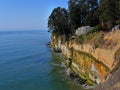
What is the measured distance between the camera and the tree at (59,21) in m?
67.2

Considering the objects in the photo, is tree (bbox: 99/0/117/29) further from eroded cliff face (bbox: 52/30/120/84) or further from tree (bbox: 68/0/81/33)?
tree (bbox: 68/0/81/33)

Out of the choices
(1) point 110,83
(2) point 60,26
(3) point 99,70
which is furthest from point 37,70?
(1) point 110,83

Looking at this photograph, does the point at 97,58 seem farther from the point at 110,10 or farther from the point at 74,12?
the point at 74,12

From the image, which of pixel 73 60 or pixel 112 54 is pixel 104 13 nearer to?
pixel 73 60

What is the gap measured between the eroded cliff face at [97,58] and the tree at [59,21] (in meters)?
24.5

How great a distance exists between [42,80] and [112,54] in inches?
560

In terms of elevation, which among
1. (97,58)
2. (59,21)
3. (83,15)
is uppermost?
(83,15)

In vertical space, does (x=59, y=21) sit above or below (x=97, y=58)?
above

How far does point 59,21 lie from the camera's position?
67.4 metres

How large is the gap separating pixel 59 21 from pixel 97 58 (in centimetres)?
3651

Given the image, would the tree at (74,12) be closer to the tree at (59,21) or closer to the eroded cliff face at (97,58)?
the tree at (59,21)

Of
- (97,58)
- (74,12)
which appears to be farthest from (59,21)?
(97,58)

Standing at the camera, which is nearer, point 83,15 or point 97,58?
point 97,58

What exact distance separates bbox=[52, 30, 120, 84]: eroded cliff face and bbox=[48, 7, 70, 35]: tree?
24.5 m
